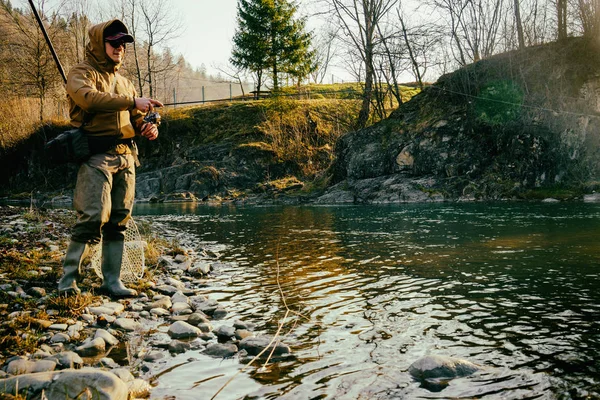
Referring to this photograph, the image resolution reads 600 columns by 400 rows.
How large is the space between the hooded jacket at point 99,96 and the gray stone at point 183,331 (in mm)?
1976

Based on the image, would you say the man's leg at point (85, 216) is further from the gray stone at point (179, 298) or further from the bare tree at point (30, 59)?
the bare tree at point (30, 59)

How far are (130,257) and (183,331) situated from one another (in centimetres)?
247

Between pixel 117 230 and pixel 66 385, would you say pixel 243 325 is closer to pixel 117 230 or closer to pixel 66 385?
pixel 117 230

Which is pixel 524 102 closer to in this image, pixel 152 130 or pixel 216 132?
pixel 152 130

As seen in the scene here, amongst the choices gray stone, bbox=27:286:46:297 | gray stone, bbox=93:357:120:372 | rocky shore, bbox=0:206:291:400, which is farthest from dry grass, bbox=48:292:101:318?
gray stone, bbox=93:357:120:372

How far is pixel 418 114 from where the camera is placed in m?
24.3

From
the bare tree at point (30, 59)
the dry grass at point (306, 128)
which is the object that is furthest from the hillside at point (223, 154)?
the bare tree at point (30, 59)

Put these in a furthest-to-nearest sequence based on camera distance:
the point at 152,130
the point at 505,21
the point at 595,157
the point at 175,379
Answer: the point at 505,21 → the point at 595,157 → the point at 152,130 → the point at 175,379

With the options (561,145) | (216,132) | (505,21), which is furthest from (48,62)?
(561,145)

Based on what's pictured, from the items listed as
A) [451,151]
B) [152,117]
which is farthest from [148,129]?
[451,151]

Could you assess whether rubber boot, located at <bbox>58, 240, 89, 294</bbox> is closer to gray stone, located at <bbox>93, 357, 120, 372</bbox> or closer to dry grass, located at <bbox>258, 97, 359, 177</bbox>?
gray stone, located at <bbox>93, 357, 120, 372</bbox>

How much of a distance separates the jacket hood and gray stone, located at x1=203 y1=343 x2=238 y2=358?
9.69 ft

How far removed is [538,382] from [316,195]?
21498 mm

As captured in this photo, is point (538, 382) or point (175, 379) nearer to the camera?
point (538, 382)
